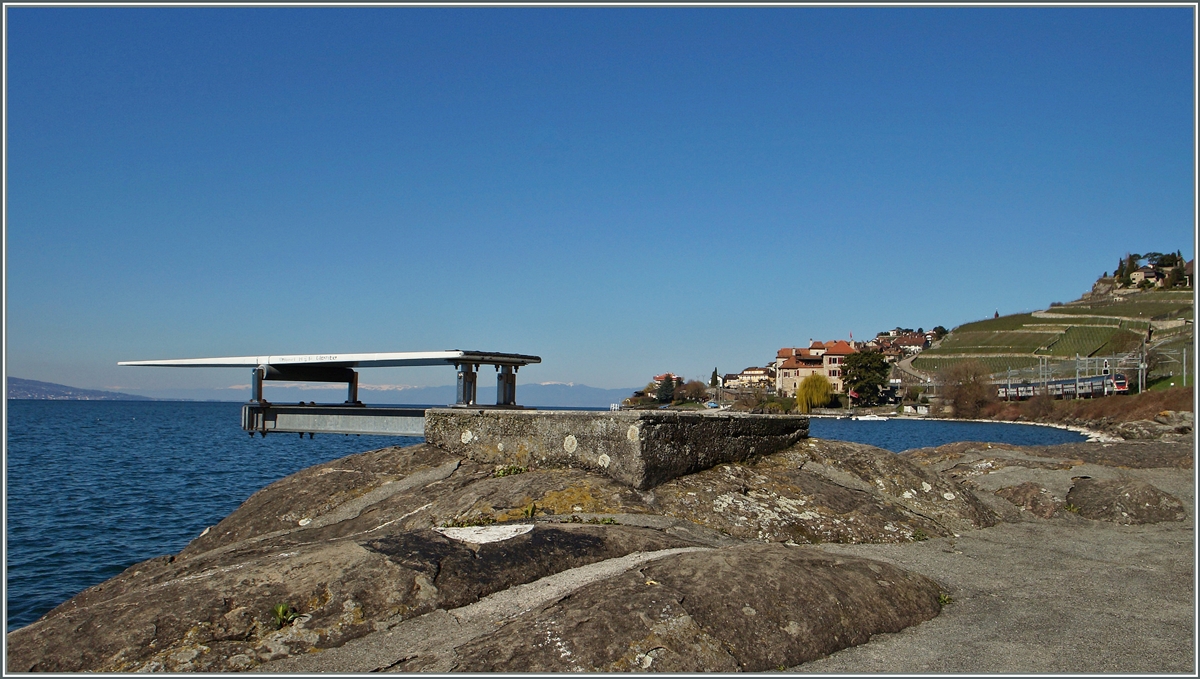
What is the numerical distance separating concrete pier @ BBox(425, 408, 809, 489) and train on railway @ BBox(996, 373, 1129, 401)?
4599 inches

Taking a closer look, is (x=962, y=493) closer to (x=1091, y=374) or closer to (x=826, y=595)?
(x=826, y=595)

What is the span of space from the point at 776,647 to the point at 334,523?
6.32m

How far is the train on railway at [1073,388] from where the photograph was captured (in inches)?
4264

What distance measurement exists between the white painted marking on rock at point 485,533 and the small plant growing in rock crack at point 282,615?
1.58m

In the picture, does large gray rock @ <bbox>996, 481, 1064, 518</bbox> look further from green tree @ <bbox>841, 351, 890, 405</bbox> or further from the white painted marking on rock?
green tree @ <bbox>841, 351, 890, 405</bbox>

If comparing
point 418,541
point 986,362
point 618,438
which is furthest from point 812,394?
point 418,541

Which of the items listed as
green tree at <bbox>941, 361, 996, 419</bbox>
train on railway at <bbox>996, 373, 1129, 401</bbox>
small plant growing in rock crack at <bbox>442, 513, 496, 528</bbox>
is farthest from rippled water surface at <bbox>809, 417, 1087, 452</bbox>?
small plant growing in rock crack at <bbox>442, 513, 496, 528</bbox>

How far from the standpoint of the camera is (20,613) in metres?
13.1

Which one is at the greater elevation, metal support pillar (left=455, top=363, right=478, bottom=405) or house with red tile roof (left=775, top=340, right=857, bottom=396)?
house with red tile roof (left=775, top=340, right=857, bottom=396)

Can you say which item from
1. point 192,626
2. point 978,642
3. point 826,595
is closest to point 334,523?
point 192,626

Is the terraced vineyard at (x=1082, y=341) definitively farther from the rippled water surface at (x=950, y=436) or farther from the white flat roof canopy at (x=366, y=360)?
the white flat roof canopy at (x=366, y=360)

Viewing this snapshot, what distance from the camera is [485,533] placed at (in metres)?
6.84

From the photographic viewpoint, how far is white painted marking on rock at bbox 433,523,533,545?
6645mm

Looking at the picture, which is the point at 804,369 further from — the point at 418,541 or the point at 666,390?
the point at 418,541
